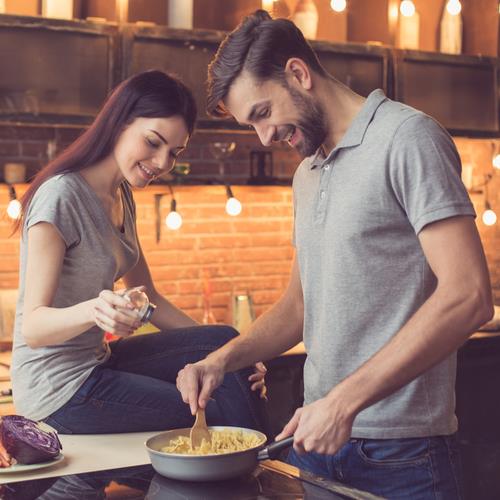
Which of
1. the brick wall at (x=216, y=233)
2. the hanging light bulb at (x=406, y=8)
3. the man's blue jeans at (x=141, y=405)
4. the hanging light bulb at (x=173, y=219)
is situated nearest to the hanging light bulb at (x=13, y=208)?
the brick wall at (x=216, y=233)

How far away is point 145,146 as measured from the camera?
104 inches

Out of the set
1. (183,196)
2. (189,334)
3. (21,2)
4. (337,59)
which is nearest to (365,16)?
(337,59)

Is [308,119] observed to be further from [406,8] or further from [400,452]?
[406,8]

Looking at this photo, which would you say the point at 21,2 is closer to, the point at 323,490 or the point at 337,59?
the point at 337,59

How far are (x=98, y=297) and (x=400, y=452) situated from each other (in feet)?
2.53

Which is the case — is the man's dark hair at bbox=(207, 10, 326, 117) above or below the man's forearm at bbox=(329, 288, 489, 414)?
above

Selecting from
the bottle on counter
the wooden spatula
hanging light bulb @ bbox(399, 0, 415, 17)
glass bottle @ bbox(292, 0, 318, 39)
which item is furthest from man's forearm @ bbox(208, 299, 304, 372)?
the bottle on counter

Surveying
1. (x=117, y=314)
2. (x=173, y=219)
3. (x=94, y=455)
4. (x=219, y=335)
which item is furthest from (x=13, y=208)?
(x=117, y=314)

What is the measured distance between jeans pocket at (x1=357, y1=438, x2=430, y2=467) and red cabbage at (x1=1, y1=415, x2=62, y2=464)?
2.27ft

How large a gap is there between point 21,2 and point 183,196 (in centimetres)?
116

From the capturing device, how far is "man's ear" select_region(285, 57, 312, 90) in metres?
2.14

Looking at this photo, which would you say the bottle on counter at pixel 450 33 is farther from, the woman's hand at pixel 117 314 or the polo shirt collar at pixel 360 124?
the woman's hand at pixel 117 314

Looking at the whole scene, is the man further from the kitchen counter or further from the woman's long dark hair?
the woman's long dark hair

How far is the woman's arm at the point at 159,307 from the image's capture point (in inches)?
111
